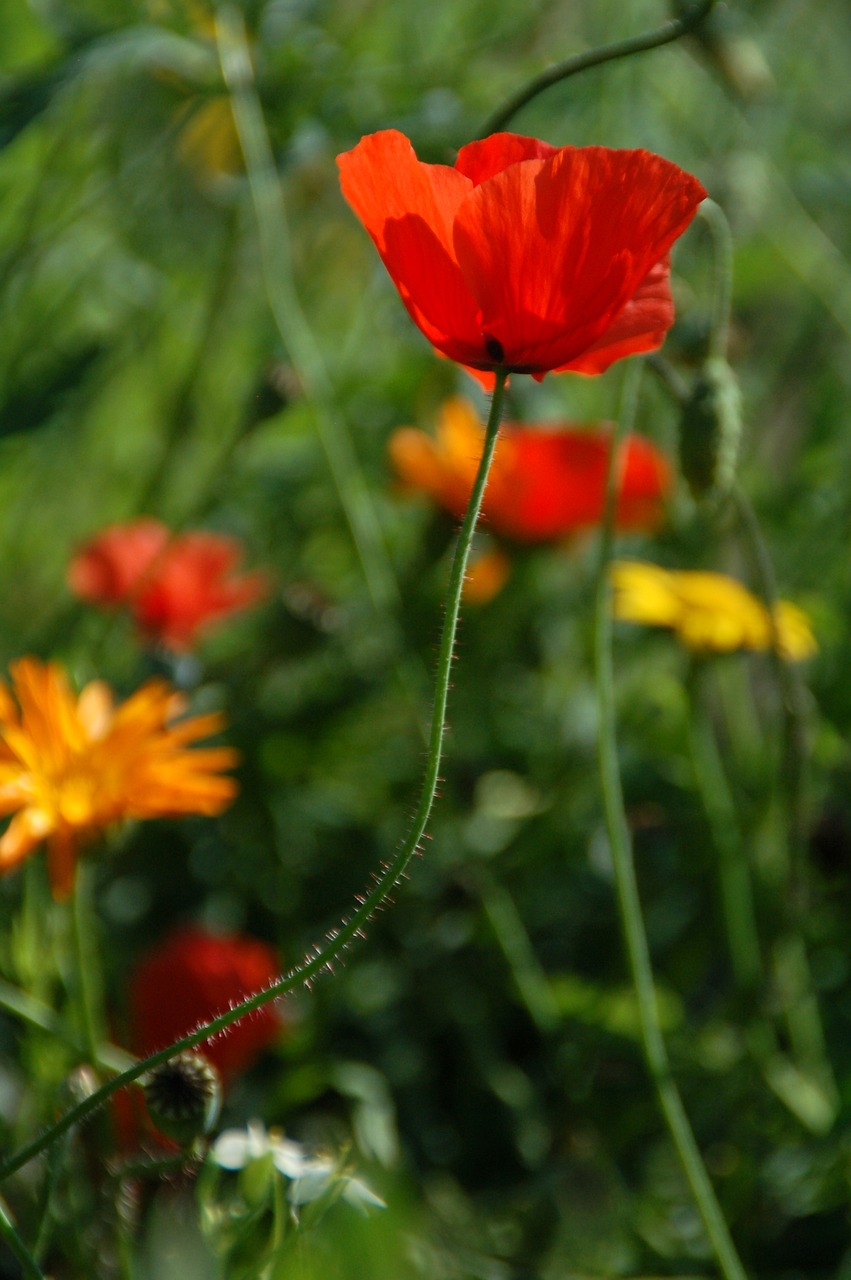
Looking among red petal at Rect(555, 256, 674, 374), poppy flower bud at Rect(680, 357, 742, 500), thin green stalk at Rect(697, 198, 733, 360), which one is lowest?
poppy flower bud at Rect(680, 357, 742, 500)

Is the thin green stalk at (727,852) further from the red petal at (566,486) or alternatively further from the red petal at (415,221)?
the red petal at (415,221)

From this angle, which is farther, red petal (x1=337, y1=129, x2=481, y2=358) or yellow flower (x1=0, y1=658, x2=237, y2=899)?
yellow flower (x1=0, y1=658, x2=237, y2=899)

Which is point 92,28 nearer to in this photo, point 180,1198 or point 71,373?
point 71,373

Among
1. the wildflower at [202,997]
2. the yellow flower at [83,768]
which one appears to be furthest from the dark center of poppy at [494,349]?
the wildflower at [202,997]

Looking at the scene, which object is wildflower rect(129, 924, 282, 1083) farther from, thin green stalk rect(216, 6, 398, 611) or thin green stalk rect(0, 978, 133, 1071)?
thin green stalk rect(216, 6, 398, 611)

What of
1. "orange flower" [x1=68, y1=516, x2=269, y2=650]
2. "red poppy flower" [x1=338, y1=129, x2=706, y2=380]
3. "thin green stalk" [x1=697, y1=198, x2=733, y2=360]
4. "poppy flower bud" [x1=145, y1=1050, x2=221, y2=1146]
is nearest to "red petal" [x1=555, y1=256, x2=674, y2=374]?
"red poppy flower" [x1=338, y1=129, x2=706, y2=380]

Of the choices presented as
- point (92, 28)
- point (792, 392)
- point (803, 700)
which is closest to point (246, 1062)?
point (803, 700)
